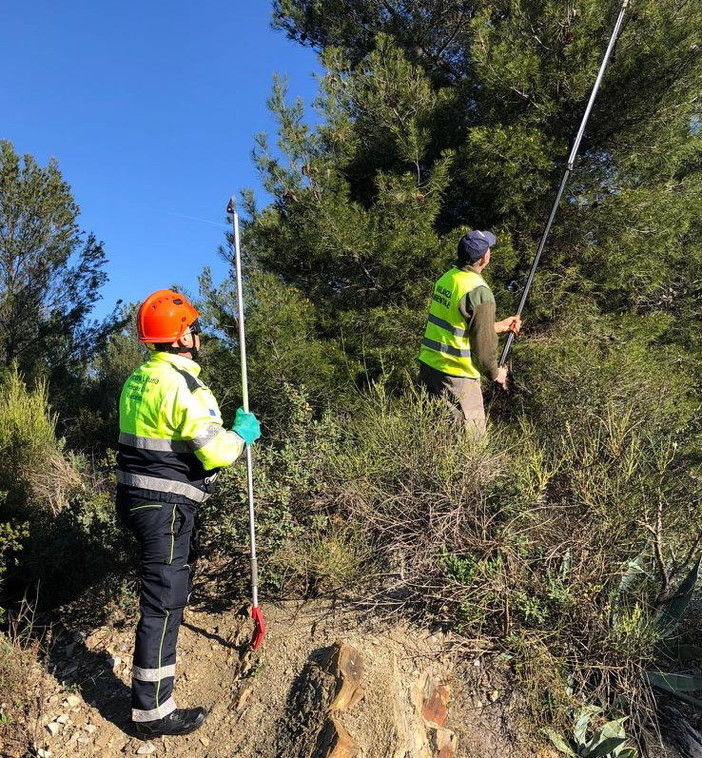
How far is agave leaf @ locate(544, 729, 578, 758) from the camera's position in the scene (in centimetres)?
236

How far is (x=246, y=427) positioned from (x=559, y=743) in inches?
80.0

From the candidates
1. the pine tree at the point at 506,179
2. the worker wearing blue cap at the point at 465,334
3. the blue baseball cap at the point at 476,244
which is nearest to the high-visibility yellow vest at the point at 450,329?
the worker wearing blue cap at the point at 465,334

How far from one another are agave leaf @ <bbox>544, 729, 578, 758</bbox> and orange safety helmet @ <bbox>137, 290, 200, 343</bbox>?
253cm

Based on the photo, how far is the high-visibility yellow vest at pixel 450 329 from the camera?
3641mm

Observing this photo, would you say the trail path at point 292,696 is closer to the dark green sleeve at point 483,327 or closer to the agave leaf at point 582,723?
the agave leaf at point 582,723

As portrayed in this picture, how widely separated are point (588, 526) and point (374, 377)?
2.62 m

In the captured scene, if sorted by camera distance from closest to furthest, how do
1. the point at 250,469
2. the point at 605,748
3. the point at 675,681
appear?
the point at 605,748, the point at 675,681, the point at 250,469

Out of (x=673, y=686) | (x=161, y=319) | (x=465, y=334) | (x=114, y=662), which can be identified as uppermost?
(x=465, y=334)

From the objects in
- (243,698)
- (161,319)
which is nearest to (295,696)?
(243,698)

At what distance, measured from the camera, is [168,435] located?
2.63 m

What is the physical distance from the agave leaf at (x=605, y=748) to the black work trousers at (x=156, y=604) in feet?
6.37

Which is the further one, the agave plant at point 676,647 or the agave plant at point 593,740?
the agave plant at point 676,647

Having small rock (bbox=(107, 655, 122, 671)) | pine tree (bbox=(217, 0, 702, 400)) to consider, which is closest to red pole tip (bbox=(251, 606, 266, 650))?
small rock (bbox=(107, 655, 122, 671))

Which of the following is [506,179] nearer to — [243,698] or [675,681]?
[675,681]
